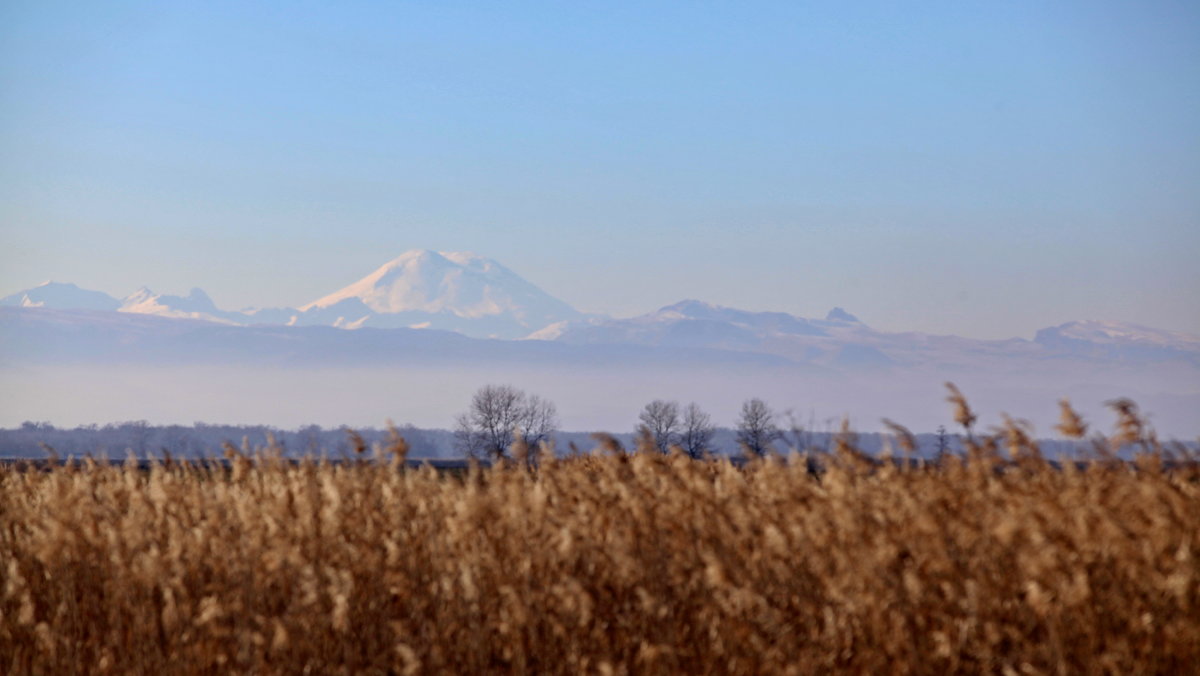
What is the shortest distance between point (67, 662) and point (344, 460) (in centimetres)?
321

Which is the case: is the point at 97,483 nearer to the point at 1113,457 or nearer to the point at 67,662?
the point at 67,662

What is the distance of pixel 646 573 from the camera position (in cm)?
939

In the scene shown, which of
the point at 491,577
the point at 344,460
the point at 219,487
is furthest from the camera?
the point at 219,487

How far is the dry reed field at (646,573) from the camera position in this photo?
8164 mm

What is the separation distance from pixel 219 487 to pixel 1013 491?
841cm

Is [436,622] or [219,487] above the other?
[219,487]

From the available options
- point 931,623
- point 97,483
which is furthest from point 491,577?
point 97,483

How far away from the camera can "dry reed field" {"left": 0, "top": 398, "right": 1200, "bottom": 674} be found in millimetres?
8164

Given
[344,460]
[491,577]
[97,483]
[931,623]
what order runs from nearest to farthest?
1. [931,623]
2. [491,577]
3. [344,460]
4. [97,483]

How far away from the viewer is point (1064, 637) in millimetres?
7949

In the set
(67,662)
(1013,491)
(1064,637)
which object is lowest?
(67,662)

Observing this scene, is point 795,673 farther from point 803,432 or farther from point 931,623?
point 803,432

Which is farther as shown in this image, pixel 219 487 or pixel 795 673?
pixel 219 487

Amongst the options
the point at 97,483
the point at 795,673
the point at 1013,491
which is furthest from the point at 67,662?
the point at 1013,491
